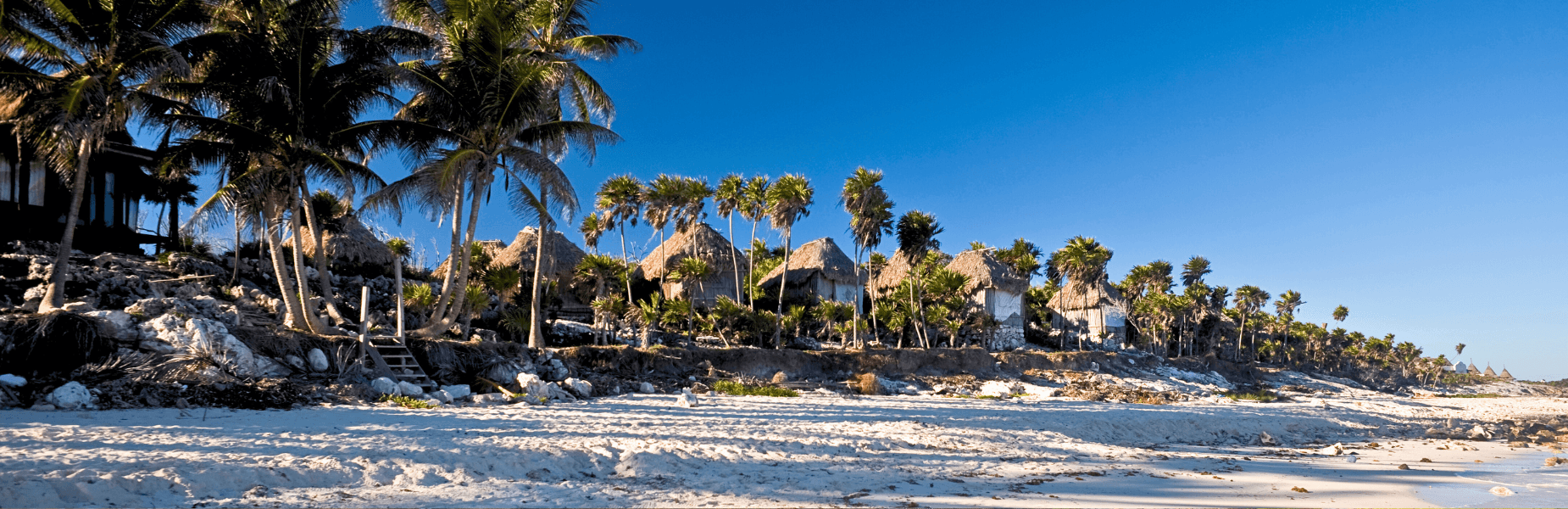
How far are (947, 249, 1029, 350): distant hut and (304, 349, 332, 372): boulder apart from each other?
1065 inches

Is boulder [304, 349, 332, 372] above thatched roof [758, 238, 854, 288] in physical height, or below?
below

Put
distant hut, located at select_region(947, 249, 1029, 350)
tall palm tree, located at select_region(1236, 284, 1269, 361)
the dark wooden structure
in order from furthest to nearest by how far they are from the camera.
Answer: tall palm tree, located at select_region(1236, 284, 1269, 361) → distant hut, located at select_region(947, 249, 1029, 350) → the dark wooden structure

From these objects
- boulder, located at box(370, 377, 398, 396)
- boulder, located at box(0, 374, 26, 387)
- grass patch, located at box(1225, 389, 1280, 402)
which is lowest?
grass patch, located at box(1225, 389, 1280, 402)

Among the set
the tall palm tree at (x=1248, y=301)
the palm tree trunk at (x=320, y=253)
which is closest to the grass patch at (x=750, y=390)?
the palm tree trunk at (x=320, y=253)

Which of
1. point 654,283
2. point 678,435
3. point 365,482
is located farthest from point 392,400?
point 654,283

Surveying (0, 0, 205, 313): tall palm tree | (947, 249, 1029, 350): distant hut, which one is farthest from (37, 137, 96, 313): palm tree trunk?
(947, 249, 1029, 350): distant hut

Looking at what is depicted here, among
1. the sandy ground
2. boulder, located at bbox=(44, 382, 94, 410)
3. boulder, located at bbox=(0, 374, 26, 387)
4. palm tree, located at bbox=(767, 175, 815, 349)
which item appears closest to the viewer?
the sandy ground

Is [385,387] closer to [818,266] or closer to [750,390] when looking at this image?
[750,390]

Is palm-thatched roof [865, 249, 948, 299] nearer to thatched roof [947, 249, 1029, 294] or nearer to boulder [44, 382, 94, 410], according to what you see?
thatched roof [947, 249, 1029, 294]

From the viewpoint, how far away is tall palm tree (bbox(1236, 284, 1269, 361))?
4997cm

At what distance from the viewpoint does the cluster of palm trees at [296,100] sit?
→ 1312 cm

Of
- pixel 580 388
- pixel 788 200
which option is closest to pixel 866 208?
pixel 788 200

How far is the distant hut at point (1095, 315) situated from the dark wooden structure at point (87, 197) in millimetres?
36719

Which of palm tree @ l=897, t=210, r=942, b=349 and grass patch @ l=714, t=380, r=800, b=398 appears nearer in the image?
grass patch @ l=714, t=380, r=800, b=398
